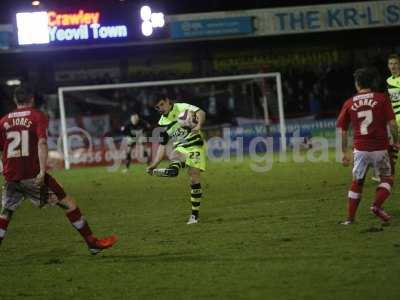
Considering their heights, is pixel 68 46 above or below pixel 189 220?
above

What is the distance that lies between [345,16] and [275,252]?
928 inches

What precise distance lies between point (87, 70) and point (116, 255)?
994 inches

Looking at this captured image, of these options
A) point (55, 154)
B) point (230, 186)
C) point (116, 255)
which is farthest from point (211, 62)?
point (116, 255)

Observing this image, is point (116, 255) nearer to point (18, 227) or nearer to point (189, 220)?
point (189, 220)

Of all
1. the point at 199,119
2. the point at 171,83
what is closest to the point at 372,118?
the point at 199,119

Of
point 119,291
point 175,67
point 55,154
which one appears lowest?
point 119,291

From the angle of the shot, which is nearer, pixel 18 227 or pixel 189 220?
pixel 189 220

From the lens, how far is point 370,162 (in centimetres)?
1018

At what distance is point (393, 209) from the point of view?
457 inches

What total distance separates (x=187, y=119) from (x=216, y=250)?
3305 millimetres

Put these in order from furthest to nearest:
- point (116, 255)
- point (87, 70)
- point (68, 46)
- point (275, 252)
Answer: point (87, 70) → point (68, 46) → point (116, 255) → point (275, 252)

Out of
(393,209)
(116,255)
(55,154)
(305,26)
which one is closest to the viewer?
(116,255)

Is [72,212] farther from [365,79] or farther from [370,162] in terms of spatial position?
[365,79]

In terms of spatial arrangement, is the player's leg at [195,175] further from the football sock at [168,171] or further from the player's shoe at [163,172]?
the player's shoe at [163,172]
